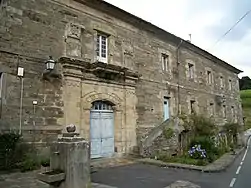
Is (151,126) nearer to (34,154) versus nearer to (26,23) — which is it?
(34,154)

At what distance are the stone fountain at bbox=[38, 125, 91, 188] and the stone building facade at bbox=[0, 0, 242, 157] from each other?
17.6 feet

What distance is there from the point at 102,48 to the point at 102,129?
3.72 m

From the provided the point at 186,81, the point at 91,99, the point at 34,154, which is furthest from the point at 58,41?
the point at 186,81

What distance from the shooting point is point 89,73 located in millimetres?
10922

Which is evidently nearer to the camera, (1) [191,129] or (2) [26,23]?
(2) [26,23]

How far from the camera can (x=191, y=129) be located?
1441 cm

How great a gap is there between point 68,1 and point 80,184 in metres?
8.83

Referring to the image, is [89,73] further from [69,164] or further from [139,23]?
[69,164]

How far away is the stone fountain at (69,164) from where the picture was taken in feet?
11.7

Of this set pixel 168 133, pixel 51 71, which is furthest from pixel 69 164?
pixel 168 133

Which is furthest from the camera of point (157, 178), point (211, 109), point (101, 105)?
point (211, 109)

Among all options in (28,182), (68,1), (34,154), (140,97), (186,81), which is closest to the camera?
(28,182)

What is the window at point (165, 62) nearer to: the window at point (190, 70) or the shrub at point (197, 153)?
the window at point (190, 70)

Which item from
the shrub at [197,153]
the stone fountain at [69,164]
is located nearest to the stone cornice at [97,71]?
the shrub at [197,153]
